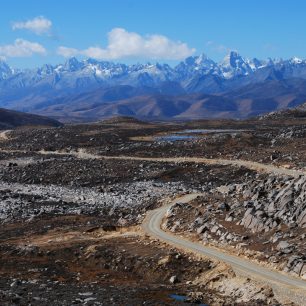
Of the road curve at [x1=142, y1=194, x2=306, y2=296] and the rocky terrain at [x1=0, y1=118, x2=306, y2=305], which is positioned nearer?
the road curve at [x1=142, y1=194, x2=306, y2=296]

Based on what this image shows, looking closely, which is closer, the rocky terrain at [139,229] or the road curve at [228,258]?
the road curve at [228,258]

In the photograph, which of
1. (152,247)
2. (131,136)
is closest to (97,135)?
(131,136)

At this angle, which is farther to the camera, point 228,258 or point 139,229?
point 139,229

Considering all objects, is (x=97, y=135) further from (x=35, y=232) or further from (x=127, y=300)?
(x=127, y=300)
